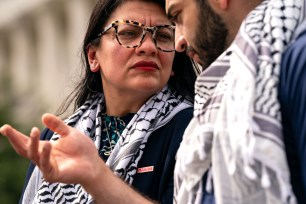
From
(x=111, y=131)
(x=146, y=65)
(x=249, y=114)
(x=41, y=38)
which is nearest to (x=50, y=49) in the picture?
(x=41, y=38)

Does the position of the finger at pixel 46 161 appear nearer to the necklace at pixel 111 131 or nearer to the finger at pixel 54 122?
the finger at pixel 54 122

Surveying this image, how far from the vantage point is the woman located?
423cm

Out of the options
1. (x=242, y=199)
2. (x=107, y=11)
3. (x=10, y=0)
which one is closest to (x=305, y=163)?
(x=242, y=199)

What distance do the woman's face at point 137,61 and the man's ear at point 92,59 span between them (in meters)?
0.12

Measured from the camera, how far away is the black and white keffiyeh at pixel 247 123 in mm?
2914

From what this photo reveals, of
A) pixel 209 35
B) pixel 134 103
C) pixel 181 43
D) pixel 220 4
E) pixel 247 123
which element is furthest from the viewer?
pixel 134 103

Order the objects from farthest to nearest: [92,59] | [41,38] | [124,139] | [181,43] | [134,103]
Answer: [41,38] → [92,59] → [134,103] → [124,139] → [181,43]

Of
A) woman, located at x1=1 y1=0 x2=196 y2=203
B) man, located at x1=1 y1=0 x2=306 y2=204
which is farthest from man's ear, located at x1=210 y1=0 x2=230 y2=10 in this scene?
Result: woman, located at x1=1 y1=0 x2=196 y2=203

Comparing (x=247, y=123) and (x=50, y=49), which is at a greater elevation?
(x=247, y=123)

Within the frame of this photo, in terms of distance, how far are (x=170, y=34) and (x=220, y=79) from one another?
127cm

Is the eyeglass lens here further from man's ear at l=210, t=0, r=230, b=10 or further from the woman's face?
man's ear at l=210, t=0, r=230, b=10

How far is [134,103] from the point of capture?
4500 mm

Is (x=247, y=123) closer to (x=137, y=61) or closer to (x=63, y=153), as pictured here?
(x=63, y=153)

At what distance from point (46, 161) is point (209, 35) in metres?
0.70
